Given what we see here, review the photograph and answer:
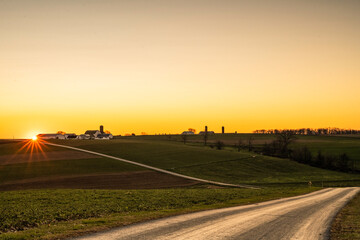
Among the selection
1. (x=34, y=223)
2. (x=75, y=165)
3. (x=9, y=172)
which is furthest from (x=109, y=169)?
(x=34, y=223)

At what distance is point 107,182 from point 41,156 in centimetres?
2529

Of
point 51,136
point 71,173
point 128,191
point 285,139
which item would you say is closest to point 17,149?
point 71,173

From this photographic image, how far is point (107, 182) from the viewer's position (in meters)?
52.9

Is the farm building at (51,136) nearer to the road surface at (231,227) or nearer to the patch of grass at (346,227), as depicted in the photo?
the road surface at (231,227)

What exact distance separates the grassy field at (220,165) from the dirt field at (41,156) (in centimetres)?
885

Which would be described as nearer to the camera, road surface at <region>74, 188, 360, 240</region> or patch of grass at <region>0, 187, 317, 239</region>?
road surface at <region>74, 188, 360, 240</region>

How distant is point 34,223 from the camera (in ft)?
62.5

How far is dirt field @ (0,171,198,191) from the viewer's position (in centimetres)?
4809

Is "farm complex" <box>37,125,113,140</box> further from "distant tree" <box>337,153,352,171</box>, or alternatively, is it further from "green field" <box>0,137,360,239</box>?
"distant tree" <box>337,153,352,171</box>

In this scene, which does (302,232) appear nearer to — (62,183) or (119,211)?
(119,211)

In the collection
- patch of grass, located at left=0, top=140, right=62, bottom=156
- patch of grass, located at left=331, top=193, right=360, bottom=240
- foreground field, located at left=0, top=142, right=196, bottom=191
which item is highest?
patch of grass, located at left=0, top=140, right=62, bottom=156

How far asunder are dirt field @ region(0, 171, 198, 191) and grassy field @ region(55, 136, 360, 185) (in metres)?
9.47

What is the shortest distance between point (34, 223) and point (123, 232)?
699cm

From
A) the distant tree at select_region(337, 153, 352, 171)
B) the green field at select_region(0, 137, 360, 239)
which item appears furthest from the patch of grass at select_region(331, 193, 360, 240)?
the distant tree at select_region(337, 153, 352, 171)
